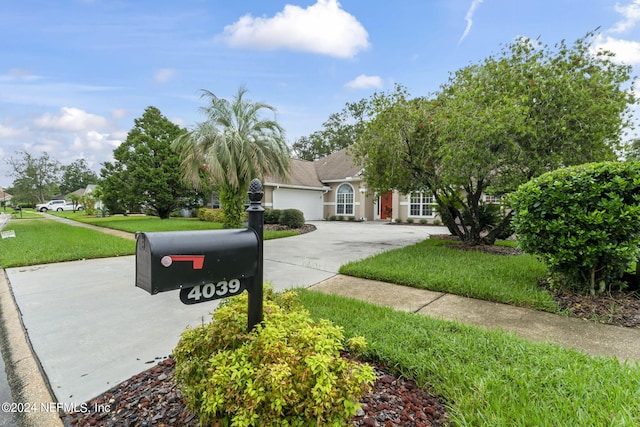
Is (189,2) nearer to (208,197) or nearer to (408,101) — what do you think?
(408,101)

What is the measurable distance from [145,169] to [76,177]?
71672 millimetres

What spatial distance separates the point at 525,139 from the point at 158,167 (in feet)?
64.4

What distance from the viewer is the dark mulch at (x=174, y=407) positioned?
182 cm

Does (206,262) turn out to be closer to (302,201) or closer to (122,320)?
(122,320)

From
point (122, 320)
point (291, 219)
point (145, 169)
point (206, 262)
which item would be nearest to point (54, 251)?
point (122, 320)

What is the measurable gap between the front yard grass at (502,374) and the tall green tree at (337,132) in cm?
3242

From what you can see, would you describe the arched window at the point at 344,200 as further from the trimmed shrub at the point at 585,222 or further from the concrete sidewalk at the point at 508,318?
the trimmed shrub at the point at 585,222

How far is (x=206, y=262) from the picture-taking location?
139 centimetres

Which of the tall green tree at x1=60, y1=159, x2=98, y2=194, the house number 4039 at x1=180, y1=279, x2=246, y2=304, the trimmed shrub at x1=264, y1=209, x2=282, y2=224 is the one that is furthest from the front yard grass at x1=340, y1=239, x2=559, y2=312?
the tall green tree at x1=60, y1=159, x2=98, y2=194

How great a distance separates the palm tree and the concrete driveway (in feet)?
14.7

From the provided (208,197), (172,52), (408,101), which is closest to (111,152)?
(208,197)

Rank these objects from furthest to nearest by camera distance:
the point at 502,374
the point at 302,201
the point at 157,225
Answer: the point at 302,201, the point at 157,225, the point at 502,374

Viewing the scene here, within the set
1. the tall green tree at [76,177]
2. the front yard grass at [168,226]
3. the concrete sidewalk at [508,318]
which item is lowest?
the concrete sidewalk at [508,318]

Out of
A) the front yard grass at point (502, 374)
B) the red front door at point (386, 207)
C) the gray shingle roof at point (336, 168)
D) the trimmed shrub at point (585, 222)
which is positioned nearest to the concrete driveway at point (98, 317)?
the front yard grass at point (502, 374)
